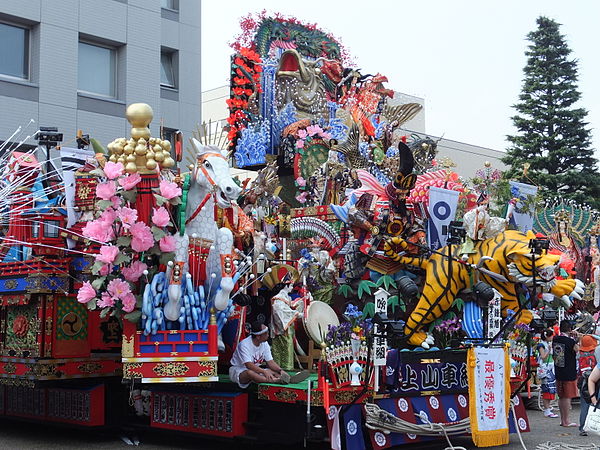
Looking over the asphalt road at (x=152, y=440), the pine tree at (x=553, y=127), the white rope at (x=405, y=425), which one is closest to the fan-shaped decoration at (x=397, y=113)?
the asphalt road at (x=152, y=440)

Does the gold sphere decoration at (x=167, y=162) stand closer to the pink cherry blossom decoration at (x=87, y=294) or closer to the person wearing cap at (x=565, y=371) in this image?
the pink cherry blossom decoration at (x=87, y=294)

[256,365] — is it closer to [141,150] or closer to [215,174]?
[215,174]

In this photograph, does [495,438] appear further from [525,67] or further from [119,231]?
[525,67]

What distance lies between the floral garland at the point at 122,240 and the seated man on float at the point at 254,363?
1479mm

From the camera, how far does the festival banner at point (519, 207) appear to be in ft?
42.0

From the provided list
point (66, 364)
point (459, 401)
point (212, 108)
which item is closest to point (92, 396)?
point (66, 364)

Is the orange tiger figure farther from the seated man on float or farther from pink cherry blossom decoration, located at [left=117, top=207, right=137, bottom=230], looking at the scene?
pink cherry blossom decoration, located at [left=117, top=207, right=137, bottom=230]

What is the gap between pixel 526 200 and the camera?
13008 millimetres

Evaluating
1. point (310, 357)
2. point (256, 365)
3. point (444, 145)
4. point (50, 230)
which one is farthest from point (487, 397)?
point (444, 145)

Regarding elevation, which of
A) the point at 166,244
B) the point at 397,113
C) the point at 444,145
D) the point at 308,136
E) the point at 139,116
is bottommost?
the point at 166,244

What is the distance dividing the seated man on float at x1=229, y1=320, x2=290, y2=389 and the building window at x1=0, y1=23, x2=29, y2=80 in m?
9.98

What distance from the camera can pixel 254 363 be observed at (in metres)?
10.8

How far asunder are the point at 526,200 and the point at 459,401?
3588 mm

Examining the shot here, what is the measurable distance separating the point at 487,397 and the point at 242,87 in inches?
327
